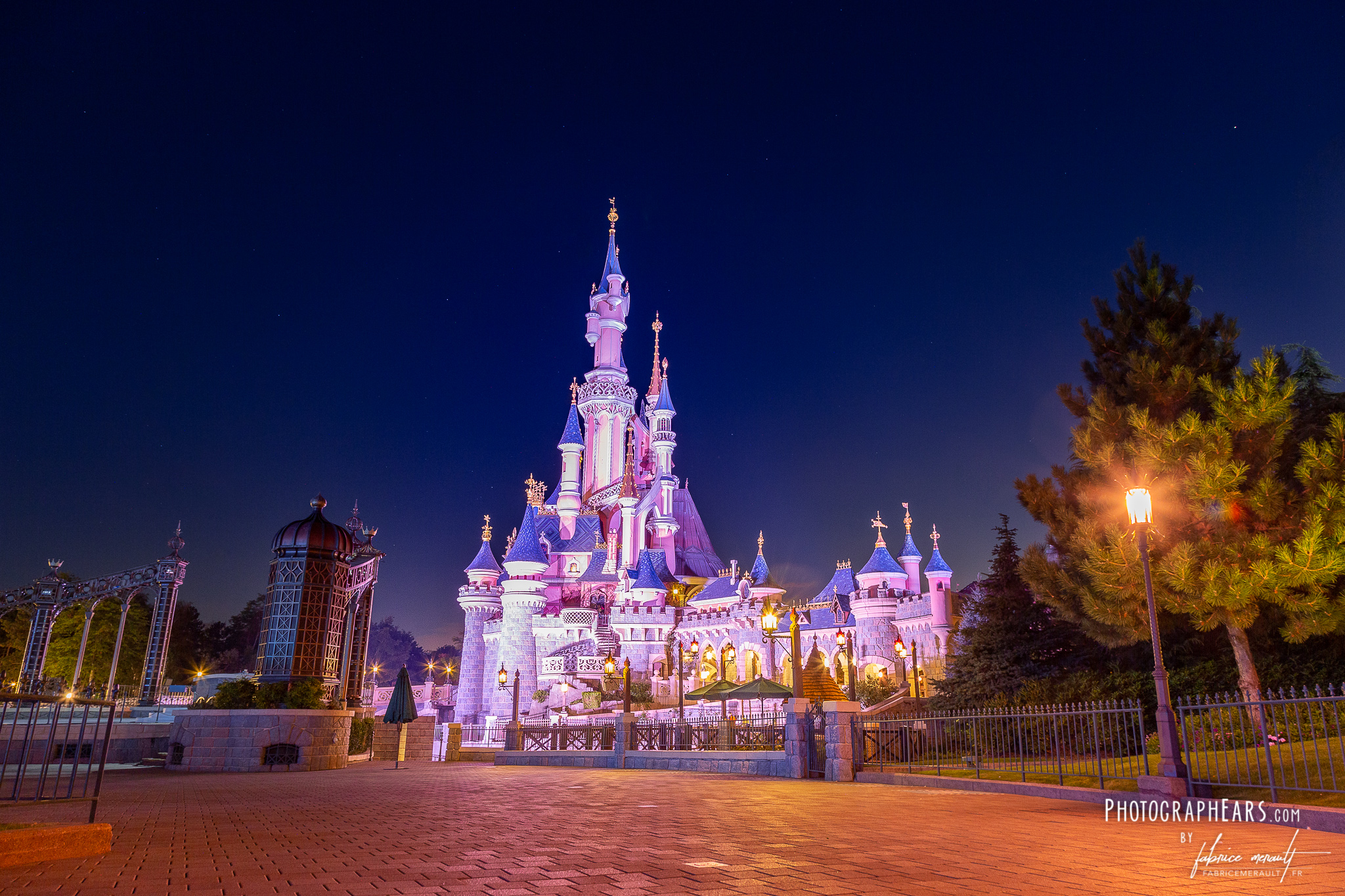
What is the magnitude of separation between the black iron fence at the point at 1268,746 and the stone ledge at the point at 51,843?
359 inches

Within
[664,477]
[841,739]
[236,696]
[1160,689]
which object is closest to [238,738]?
[236,696]

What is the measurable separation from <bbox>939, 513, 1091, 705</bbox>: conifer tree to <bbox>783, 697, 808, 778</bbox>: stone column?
26.5ft

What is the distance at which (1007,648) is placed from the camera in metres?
21.7

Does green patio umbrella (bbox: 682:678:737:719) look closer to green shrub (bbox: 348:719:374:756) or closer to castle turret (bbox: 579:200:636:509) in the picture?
green shrub (bbox: 348:719:374:756)

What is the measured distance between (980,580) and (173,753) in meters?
22.3

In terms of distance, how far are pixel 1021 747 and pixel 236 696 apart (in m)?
17.9

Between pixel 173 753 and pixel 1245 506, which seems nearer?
pixel 1245 506

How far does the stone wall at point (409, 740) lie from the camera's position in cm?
2712

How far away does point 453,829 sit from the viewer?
7.29m

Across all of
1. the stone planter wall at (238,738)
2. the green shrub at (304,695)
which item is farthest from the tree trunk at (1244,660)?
the green shrub at (304,695)

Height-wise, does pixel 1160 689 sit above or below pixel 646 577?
below

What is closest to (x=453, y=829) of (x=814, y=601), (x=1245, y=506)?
(x=1245, y=506)

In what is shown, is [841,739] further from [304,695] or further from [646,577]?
[646,577]

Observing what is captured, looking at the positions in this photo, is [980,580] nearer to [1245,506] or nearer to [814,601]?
[1245,506]
